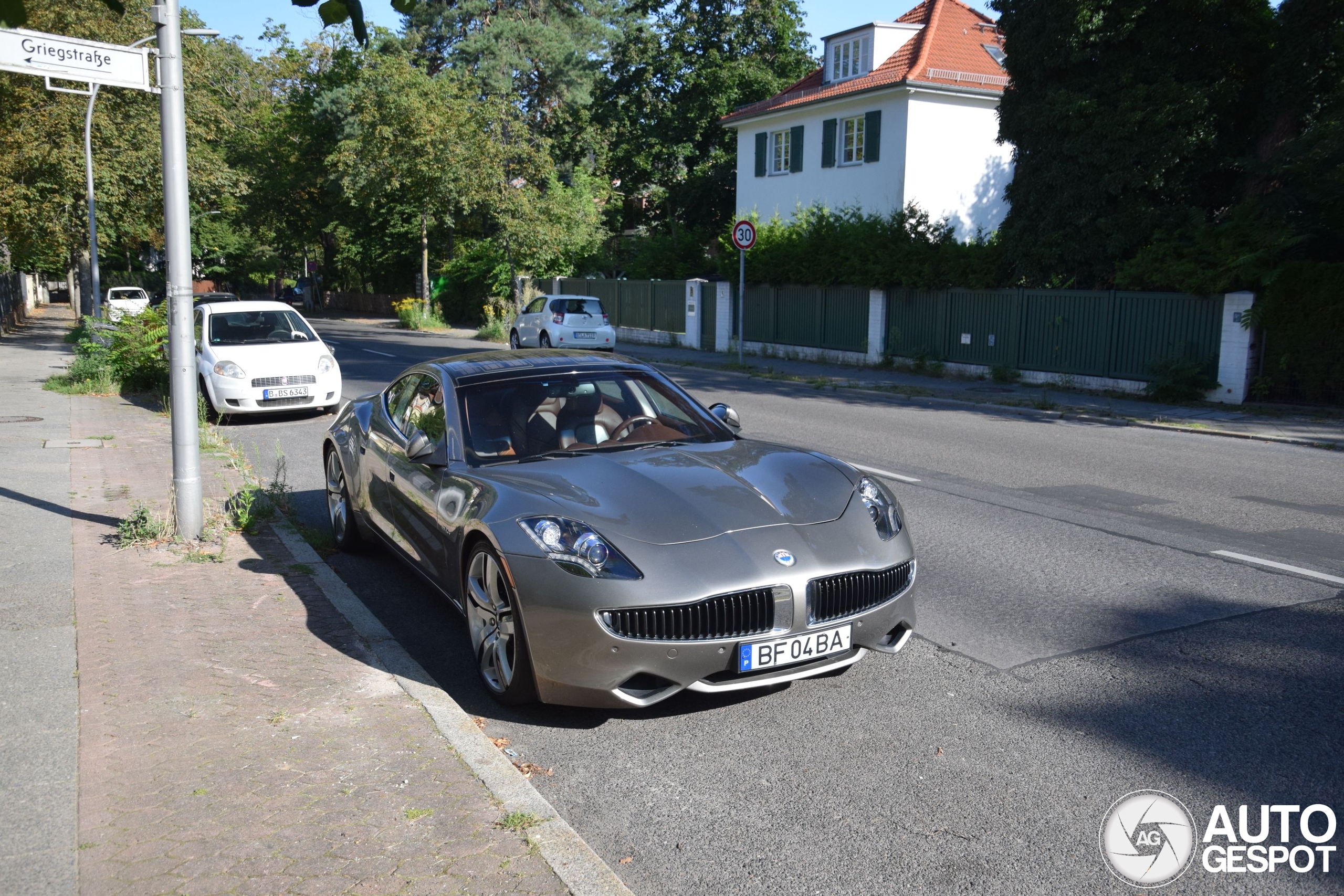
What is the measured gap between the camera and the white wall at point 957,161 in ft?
109

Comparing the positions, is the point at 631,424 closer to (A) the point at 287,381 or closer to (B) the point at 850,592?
(B) the point at 850,592

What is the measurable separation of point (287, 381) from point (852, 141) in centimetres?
2588

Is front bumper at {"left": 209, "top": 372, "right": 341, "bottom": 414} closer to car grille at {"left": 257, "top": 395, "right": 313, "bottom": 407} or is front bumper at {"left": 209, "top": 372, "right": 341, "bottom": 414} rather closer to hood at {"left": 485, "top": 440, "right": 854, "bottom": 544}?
car grille at {"left": 257, "top": 395, "right": 313, "bottom": 407}

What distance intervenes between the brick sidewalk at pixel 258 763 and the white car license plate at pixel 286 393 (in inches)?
315

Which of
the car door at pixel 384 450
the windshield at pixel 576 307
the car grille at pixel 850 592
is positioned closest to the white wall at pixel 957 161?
the windshield at pixel 576 307

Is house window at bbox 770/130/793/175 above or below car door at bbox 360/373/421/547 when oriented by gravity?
above

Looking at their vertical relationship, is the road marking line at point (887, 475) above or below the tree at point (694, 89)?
below

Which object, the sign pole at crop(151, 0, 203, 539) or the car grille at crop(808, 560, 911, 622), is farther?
the sign pole at crop(151, 0, 203, 539)

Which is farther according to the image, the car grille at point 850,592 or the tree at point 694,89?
the tree at point 694,89

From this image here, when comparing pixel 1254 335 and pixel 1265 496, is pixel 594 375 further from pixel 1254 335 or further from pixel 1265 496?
pixel 1254 335

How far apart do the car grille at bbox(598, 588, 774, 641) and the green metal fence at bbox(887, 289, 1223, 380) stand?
1545 cm

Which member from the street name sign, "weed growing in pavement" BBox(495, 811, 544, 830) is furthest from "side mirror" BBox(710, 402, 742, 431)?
the street name sign

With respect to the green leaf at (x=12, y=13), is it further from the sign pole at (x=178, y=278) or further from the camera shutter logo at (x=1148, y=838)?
the camera shutter logo at (x=1148, y=838)

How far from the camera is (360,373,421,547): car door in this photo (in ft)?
19.8
